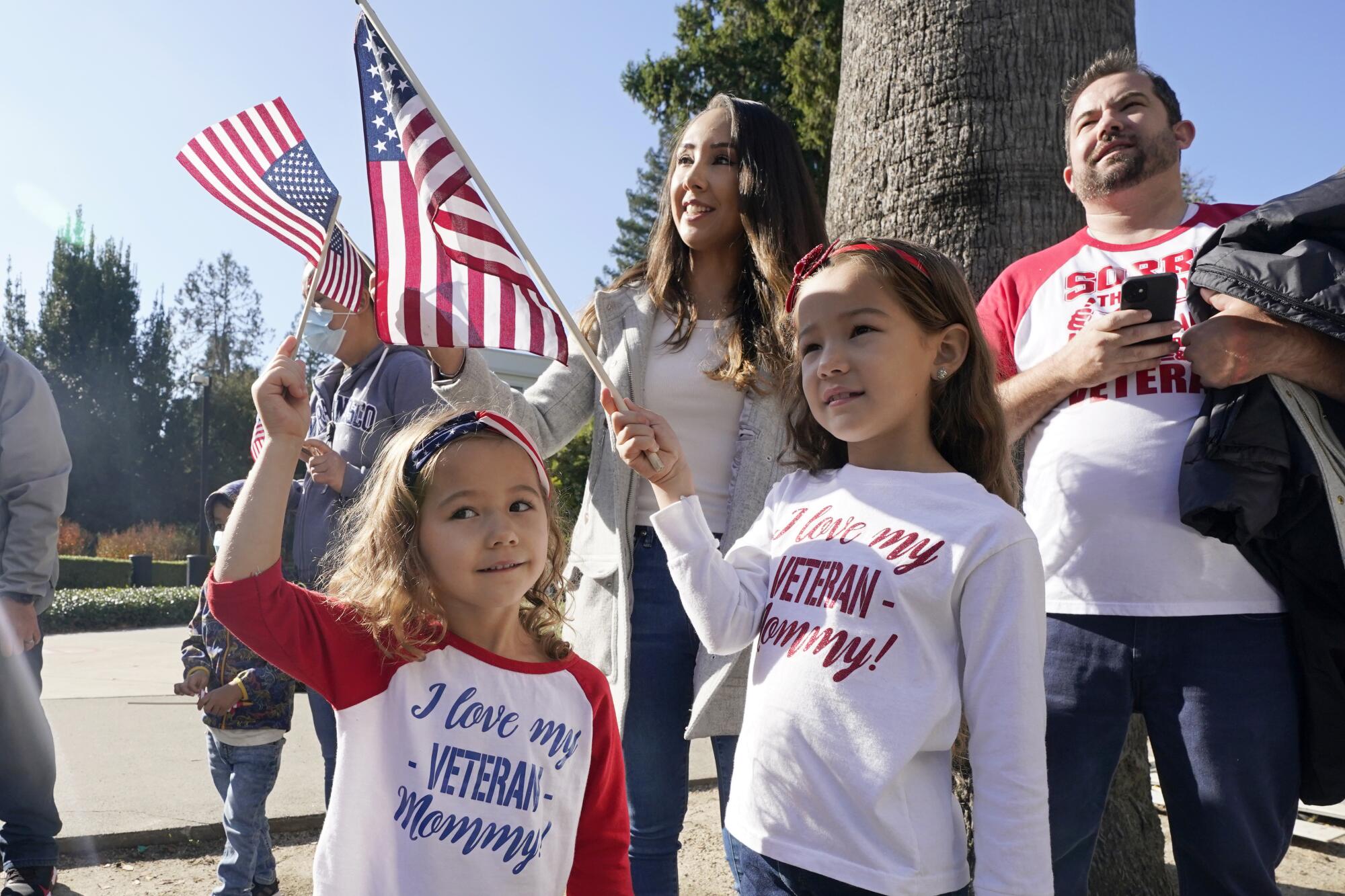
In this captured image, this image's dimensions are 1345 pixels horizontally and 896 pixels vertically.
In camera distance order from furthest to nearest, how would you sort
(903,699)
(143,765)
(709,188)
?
(143,765) → (709,188) → (903,699)

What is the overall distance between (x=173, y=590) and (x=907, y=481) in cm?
1842

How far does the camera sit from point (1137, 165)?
8.24 ft

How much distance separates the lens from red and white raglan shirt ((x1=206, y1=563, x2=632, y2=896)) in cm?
184

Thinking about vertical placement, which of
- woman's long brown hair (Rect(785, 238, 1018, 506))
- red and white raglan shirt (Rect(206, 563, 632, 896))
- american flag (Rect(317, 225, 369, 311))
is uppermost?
american flag (Rect(317, 225, 369, 311))

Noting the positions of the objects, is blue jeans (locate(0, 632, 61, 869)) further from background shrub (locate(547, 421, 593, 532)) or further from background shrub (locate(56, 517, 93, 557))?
background shrub (locate(56, 517, 93, 557))

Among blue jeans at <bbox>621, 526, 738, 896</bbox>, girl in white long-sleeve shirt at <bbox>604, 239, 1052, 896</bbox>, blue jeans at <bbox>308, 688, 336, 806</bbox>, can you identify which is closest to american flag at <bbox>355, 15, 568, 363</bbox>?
girl in white long-sleeve shirt at <bbox>604, 239, 1052, 896</bbox>

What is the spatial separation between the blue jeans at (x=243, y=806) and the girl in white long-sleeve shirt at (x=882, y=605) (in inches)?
85.6

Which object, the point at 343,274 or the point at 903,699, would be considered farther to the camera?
the point at 343,274

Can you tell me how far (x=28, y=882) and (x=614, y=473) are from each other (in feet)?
9.05

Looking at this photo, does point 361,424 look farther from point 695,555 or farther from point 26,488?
point 695,555

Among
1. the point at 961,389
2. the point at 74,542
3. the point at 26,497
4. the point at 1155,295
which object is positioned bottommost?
the point at 74,542

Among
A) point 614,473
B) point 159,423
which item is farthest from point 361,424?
point 159,423

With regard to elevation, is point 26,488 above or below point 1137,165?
below

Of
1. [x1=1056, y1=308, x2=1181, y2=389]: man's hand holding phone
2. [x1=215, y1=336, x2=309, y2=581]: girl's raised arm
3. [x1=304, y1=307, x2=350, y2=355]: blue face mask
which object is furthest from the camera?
[x1=304, y1=307, x2=350, y2=355]: blue face mask
